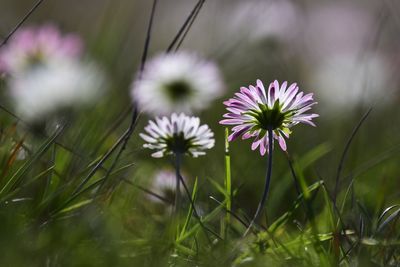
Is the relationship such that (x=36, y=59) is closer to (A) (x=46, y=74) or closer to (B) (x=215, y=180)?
(A) (x=46, y=74)

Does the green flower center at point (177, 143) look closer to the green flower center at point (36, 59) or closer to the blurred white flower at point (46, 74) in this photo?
the blurred white flower at point (46, 74)

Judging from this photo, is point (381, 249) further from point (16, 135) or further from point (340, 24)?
point (340, 24)

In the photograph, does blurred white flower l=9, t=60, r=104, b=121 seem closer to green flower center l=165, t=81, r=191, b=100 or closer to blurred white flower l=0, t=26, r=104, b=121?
blurred white flower l=0, t=26, r=104, b=121

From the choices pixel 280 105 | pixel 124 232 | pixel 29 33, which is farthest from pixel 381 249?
pixel 29 33

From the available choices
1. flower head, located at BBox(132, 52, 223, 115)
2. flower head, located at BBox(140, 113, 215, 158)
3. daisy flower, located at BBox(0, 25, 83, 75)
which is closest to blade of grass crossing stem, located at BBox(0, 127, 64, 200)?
flower head, located at BBox(140, 113, 215, 158)

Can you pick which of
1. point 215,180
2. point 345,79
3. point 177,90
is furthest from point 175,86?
point 345,79

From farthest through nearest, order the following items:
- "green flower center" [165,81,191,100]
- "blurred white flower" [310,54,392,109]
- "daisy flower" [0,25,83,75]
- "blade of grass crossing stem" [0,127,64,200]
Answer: "blurred white flower" [310,54,392,109] < "daisy flower" [0,25,83,75] < "green flower center" [165,81,191,100] < "blade of grass crossing stem" [0,127,64,200]
